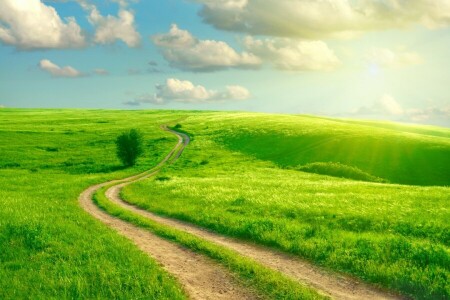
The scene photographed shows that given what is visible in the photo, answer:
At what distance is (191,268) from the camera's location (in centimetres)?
1491

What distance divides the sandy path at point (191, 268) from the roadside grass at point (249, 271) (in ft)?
1.13

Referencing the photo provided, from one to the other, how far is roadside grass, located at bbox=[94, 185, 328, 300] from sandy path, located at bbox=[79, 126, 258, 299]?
34cm

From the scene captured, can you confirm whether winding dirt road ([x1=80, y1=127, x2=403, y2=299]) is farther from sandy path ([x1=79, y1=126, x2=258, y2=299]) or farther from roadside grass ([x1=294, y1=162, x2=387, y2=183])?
roadside grass ([x1=294, y1=162, x2=387, y2=183])

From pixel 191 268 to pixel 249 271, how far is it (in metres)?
2.25

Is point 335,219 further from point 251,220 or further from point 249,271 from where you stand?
point 249,271

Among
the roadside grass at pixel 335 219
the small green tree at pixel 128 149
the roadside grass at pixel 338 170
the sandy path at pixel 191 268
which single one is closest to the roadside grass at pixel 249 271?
the sandy path at pixel 191 268

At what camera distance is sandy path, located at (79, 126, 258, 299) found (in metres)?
12.7

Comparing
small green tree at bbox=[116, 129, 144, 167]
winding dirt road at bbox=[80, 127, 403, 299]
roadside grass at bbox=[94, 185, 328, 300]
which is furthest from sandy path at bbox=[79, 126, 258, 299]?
small green tree at bbox=[116, 129, 144, 167]

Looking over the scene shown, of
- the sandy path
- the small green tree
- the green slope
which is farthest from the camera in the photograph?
the small green tree

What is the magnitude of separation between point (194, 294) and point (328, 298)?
13.6 ft

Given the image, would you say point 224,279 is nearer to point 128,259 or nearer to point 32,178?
point 128,259

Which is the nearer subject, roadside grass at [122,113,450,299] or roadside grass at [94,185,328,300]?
roadside grass at [94,185,328,300]

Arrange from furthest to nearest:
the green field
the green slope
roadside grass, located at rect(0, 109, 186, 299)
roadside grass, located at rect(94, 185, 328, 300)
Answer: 1. the green slope
2. the green field
3. roadside grass, located at rect(0, 109, 186, 299)
4. roadside grass, located at rect(94, 185, 328, 300)

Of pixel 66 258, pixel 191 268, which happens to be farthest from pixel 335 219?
pixel 66 258
